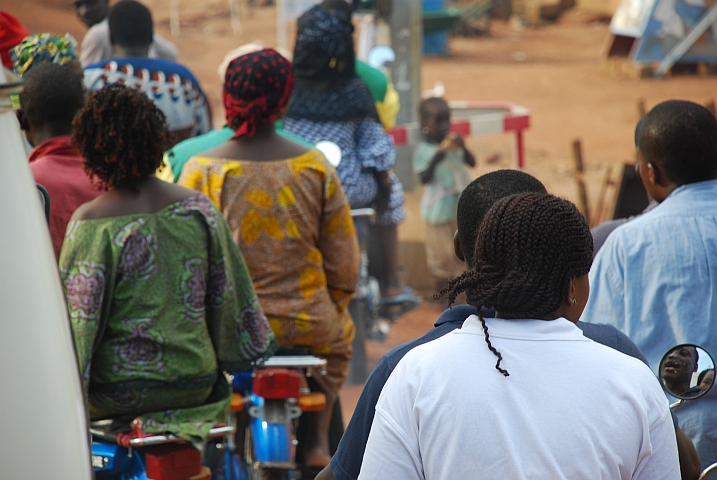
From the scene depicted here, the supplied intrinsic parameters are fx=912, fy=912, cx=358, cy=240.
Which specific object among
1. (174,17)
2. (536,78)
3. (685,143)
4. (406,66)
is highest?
(685,143)

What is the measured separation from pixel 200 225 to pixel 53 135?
1063 mm

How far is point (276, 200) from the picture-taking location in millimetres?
3820

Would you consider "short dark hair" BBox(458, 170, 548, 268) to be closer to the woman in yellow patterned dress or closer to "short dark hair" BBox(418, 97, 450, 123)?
the woman in yellow patterned dress

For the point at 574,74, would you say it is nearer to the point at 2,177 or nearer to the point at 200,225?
the point at 200,225

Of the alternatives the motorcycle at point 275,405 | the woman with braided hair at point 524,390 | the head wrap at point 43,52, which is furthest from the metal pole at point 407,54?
the woman with braided hair at point 524,390

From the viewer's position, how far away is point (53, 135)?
386cm

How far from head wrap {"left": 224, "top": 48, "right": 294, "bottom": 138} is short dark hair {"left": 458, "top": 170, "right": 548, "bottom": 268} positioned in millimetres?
1688

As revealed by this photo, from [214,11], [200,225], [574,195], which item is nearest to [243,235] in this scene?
[200,225]

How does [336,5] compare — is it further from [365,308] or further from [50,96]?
[50,96]

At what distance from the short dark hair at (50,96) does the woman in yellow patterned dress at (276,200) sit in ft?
1.86

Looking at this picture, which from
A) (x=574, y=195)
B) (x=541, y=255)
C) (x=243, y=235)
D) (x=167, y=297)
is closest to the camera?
(x=541, y=255)

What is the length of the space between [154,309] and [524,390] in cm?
167

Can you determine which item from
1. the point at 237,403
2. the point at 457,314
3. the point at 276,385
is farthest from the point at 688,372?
the point at 237,403

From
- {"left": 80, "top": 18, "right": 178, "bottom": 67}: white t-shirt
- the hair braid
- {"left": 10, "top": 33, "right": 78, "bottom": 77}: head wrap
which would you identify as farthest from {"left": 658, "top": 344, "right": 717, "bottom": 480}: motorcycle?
{"left": 80, "top": 18, "right": 178, "bottom": 67}: white t-shirt
